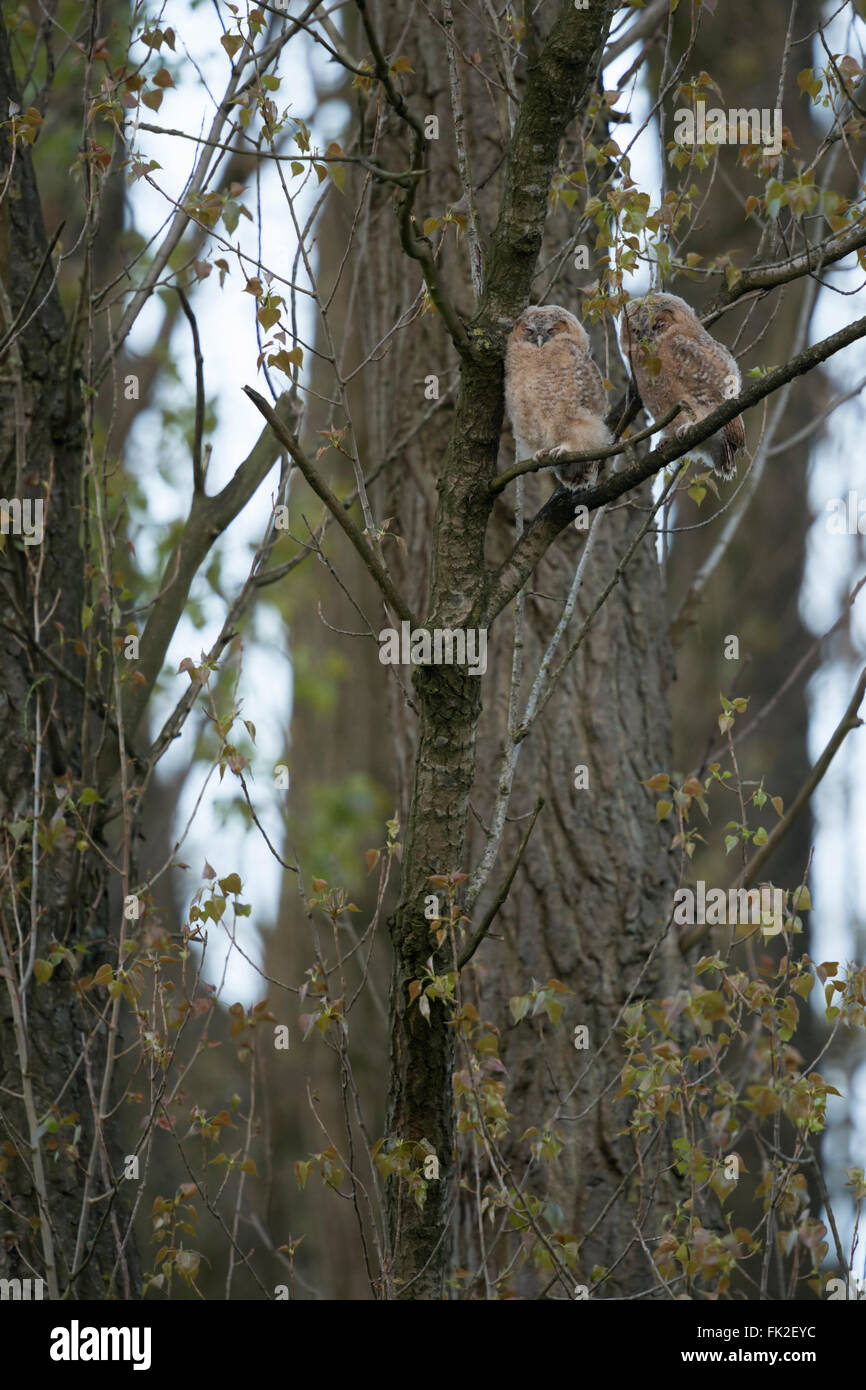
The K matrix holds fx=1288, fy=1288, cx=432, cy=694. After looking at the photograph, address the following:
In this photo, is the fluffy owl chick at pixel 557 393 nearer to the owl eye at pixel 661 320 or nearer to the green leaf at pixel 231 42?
the owl eye at pixel 661 320

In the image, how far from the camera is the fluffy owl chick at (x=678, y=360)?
9.78 feet

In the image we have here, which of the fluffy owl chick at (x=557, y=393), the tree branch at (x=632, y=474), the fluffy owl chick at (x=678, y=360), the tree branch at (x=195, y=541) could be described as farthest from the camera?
the tree branch at (x=195, y=541)

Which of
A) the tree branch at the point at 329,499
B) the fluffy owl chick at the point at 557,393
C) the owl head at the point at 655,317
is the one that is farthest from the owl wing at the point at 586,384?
the tree branch at the point at 329,499

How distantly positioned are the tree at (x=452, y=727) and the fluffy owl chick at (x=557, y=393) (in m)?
0.11

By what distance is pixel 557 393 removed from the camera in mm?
3127

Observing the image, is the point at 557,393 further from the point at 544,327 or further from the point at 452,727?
the point at 452,727

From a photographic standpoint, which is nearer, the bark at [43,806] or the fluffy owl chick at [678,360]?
the fluffy owl chick at [678,360]

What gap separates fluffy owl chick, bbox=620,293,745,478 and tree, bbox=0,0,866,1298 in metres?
0.11

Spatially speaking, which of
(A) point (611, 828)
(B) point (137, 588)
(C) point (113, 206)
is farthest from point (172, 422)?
(A) point (611, 828)

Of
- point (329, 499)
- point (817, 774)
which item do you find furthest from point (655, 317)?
point (817, 774)

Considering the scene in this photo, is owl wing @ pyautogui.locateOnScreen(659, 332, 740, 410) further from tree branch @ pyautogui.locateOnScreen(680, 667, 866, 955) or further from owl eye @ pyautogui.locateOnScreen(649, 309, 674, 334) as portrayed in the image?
tree branch @ pyautogui.locateOnScreen(680, 667, 866, 955)

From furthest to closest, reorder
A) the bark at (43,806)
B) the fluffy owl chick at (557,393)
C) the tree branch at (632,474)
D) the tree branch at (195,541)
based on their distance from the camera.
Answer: the tree branch at (195,541) < the bark at (43,806) < the fluffy owl chick at (557,393) < the tree branch at (632,474)

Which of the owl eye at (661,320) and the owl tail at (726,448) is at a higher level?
the owl eye at (661,320)

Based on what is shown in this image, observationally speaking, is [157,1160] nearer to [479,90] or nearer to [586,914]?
[586,914]
